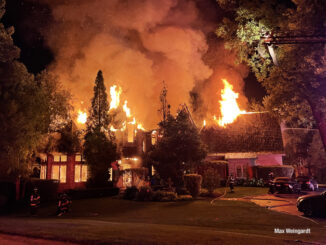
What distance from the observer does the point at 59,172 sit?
27734mm

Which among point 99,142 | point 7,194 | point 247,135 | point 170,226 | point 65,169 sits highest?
point 247,135

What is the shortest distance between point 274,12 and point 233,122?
2166 cm

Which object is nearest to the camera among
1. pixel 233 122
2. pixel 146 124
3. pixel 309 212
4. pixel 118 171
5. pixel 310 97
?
pixel 309 212

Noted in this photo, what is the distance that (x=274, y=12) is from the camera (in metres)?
16.2

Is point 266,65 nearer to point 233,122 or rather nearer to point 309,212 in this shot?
point 309,212

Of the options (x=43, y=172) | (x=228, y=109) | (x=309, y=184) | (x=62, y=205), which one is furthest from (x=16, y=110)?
(x=228, y=109)

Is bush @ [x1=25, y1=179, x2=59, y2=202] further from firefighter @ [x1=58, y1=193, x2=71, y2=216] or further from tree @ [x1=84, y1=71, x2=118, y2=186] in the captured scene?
firefighter @ [x1=58, y1=193, x2=71, y2=216]

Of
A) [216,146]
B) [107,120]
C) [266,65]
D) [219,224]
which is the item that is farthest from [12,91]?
[216,146]

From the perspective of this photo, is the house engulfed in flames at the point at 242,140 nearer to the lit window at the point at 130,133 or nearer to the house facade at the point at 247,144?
the house facade at the point at 247,144

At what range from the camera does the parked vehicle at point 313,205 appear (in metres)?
12.7

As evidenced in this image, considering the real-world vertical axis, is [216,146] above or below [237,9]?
below

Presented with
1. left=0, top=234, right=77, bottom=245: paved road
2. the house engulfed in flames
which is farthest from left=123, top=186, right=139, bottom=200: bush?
the house engulfed in flames

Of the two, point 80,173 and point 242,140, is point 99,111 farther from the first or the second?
point 242,140

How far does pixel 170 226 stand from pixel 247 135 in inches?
1047
